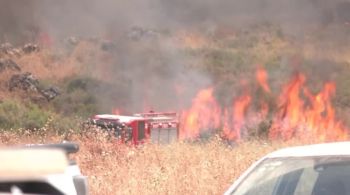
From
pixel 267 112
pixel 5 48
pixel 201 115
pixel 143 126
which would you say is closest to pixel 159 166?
pixel 143 126

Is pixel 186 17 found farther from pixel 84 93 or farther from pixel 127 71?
pixel 84 93

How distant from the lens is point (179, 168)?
8.91 m

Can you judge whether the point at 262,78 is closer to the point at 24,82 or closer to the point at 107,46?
the point at 107,46

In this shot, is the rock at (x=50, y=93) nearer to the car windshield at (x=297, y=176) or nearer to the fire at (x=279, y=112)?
the fire at (x=279, y=112)

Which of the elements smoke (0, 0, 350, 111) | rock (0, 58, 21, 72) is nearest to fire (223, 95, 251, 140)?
smoke (0, 0, 350, 111)

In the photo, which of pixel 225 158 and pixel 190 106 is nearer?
pixel 225 158

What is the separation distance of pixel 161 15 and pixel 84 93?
9.60 metres

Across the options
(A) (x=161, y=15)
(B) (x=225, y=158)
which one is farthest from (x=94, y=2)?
(B) (x=225, y=158)

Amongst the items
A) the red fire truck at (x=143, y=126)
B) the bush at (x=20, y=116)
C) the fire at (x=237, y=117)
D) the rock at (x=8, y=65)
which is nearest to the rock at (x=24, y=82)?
the rock at (x=8, y=65)

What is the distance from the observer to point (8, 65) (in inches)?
1153

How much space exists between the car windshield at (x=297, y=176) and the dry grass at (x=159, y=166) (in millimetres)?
3547

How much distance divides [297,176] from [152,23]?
1283 inches

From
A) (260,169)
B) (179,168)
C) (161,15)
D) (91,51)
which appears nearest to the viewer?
(260,169)

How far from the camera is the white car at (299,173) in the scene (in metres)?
3.93
